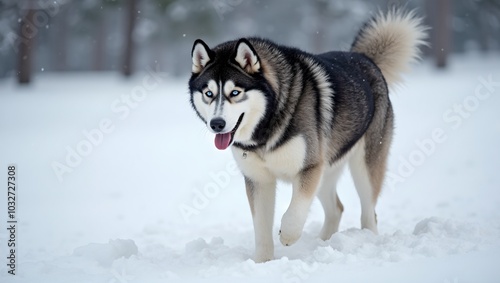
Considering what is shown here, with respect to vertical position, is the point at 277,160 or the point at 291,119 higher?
the point at 291,119

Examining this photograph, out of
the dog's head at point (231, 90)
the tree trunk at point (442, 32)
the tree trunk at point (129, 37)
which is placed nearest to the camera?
the dog's head at point (231, 90)

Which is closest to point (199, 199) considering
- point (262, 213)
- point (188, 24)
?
point (262, 213)

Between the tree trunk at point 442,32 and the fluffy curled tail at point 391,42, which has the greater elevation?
the tree trunk at point 442,32

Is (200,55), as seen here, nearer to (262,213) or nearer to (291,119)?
(291,119)

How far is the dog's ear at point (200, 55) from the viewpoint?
3822 millimetres

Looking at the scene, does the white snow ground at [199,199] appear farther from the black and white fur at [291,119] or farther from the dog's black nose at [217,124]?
the dog's black nose at [217,124]

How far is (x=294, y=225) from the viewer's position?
3924mm

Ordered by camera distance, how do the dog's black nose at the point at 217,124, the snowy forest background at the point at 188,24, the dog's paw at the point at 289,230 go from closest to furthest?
the dog's black nose at the point at 217,124 < the dog's paw at the point at 289,230 < the snowy forest background at the point at 188,24

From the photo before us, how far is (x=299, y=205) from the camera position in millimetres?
3943

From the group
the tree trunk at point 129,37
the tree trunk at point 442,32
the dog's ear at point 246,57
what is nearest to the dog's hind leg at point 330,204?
the dog's ear at point 246,57

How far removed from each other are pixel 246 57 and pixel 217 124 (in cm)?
61

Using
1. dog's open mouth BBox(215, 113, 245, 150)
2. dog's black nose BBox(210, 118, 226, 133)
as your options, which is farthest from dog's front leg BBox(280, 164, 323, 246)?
dog's black nose BBox(210, 118, 226, 133)

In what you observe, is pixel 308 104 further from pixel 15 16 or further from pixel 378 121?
pixel 15 16

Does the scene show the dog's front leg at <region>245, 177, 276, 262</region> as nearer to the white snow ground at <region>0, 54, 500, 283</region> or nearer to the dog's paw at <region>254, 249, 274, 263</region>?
the dog's paw at <region>254, 249, 274, 263</region>
